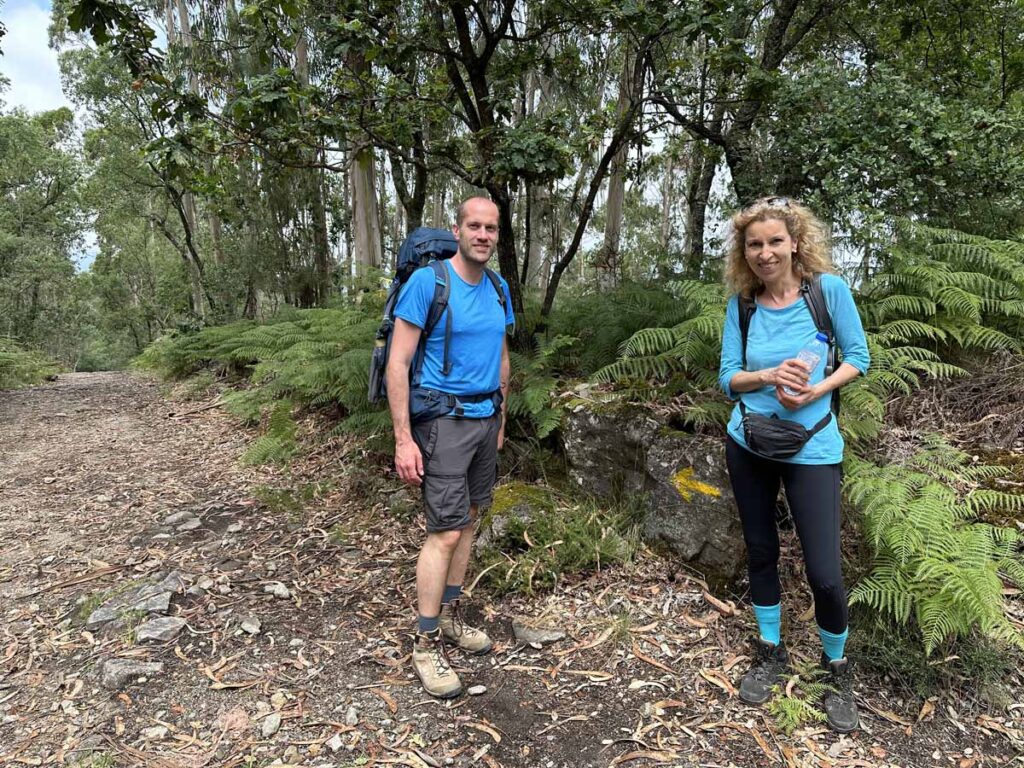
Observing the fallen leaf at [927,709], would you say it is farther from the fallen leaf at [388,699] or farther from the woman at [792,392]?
the fallen leaf at [388,699]

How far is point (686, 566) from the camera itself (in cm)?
332

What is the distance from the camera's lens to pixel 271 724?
247cm

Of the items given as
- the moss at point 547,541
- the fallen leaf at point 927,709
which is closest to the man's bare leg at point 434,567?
the moss at point 547,541

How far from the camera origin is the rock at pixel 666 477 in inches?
125

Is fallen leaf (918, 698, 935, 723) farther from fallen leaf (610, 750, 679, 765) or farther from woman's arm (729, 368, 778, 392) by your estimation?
woman's arm (729, 368, 778, 392)

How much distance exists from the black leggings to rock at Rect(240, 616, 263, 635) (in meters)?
2.62

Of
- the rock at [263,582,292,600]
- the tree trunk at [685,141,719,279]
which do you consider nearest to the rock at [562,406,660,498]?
the rock at [263,582,292,600]

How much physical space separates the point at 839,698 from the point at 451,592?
1.79 metres

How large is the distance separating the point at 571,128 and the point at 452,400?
3602 millimetres

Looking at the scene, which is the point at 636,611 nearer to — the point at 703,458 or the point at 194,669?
the point at 703,458

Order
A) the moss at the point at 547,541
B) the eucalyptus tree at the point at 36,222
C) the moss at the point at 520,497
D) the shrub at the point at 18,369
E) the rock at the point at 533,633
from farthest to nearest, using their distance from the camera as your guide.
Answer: the eucalyptus tree at the point at 36,222 < the shrub at the point at 18,369 < the moss at the point at 520,497 < the moss at the point at 547,541 < the rock at the point at 533,633

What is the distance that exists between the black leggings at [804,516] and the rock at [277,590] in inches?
106

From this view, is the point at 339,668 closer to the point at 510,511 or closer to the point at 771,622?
the point at 510,511

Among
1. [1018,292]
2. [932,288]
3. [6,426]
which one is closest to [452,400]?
[932,288]
